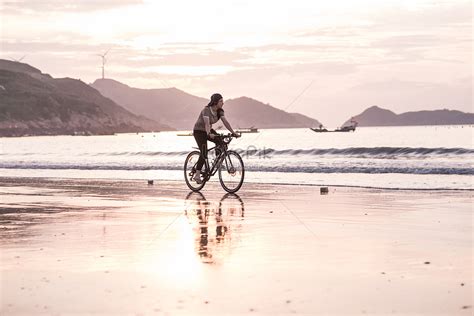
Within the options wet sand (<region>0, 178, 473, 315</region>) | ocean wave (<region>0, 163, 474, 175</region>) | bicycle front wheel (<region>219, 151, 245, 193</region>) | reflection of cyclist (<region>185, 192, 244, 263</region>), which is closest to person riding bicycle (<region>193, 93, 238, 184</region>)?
bicycle front wheel (<region>219, 151, 245, 193</region>)

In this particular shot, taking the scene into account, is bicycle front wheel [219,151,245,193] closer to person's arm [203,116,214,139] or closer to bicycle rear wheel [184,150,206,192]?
bicycle rear wheel [184,150,206,192]

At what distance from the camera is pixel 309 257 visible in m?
9.34

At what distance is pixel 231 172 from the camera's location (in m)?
21.3

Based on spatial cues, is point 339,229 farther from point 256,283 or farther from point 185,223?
point 256,283

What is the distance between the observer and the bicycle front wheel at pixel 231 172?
21.2 m

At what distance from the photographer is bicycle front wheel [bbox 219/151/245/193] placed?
21.2 metres

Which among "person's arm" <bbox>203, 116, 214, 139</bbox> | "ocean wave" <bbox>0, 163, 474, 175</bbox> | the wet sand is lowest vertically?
the wet sand

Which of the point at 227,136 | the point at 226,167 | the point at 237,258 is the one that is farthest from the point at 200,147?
the point at 237,258

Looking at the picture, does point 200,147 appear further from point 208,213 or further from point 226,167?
point 208,213

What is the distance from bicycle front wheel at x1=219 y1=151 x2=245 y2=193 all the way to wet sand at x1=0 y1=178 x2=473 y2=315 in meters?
3.89

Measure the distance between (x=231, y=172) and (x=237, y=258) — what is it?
39.6ft

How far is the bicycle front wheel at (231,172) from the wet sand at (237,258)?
389cm

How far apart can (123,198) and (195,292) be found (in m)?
12.3

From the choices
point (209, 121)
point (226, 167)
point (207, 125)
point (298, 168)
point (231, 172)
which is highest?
point (209, 121)
